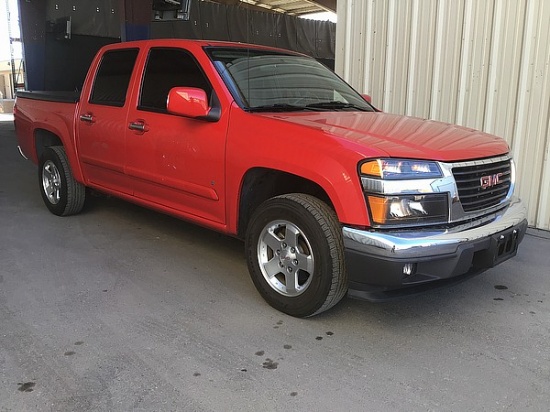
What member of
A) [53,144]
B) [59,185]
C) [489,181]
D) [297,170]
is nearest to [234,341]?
[297,170]

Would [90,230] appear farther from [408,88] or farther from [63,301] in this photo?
[408,88]

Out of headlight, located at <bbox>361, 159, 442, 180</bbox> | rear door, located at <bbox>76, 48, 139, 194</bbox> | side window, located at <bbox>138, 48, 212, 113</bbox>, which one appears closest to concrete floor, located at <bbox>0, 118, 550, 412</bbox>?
rear door, located at <bbox>76, 48, 139, 194</bbox>

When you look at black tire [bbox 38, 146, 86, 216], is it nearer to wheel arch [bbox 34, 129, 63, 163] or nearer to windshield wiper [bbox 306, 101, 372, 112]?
wheel arch [bbox 34, 129, 63, 163]

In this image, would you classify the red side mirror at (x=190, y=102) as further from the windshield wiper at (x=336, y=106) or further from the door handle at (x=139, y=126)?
A: the windshield wiper at (x=336, y=106)

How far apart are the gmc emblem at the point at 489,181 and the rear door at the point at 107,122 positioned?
10.0 feet

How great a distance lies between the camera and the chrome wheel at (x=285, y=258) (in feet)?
10.8

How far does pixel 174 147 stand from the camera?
4.11m

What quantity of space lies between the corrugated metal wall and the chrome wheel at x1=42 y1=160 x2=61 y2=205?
156 inches

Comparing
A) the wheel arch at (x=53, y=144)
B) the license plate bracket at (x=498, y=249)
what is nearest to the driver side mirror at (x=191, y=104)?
the license plate bracket at (x=498, y=249)

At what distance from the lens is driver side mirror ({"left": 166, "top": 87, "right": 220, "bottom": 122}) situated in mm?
3703

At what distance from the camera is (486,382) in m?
2.72

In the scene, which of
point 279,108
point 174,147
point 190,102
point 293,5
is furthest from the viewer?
point 293,5

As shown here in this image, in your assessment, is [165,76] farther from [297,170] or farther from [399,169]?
[399,169]

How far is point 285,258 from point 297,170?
1.94ft
